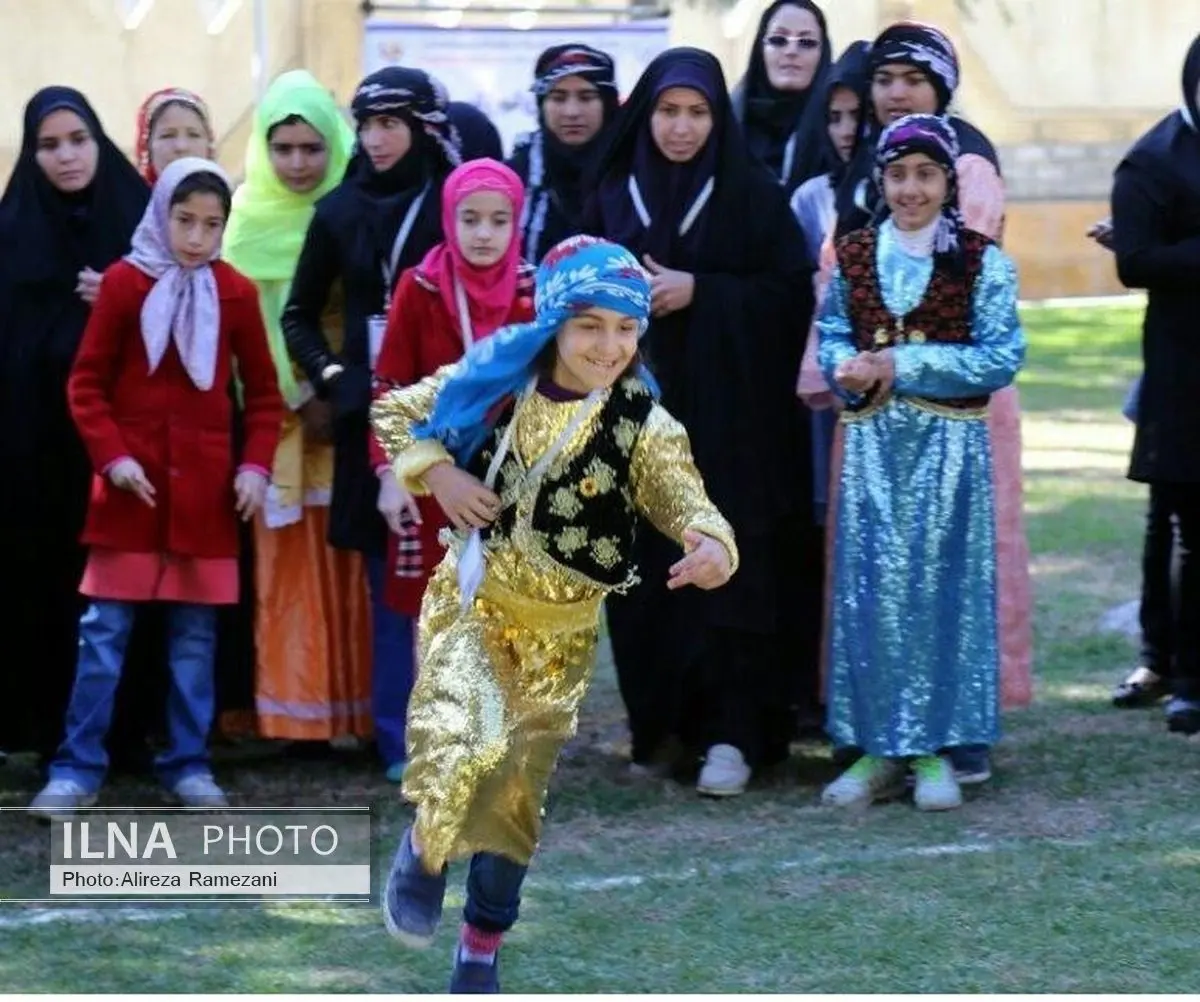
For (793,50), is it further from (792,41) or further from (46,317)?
A: (46,317)

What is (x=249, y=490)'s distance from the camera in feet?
21.1

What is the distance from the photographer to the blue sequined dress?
6.35 meters

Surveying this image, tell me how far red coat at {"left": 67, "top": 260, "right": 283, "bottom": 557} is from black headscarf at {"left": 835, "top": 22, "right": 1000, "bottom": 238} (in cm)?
168

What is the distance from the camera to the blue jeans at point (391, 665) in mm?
6883

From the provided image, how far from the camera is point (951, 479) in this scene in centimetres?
639

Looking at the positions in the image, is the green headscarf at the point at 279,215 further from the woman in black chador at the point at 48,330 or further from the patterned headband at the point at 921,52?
the patterned headband at the point at 921,52

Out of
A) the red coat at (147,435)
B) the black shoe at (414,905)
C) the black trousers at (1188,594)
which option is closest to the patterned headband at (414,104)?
the red coat at (147,435)

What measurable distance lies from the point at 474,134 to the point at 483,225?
114 centimetres

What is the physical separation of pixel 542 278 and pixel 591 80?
239cm

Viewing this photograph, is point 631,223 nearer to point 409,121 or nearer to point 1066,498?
point 409,121

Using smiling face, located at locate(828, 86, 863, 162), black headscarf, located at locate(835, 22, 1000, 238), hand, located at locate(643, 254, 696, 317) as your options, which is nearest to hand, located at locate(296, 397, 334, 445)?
hand, located at locate(643, 254, 696, 317)

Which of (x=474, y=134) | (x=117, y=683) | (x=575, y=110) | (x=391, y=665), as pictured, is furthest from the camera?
(x=474, y=134)

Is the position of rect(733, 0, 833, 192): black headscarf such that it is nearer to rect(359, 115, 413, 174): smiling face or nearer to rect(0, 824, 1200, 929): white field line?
rect(359, 115, 413, 174): smiling face

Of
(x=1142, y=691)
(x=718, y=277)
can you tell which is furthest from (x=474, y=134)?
(x=1142, y=691)
